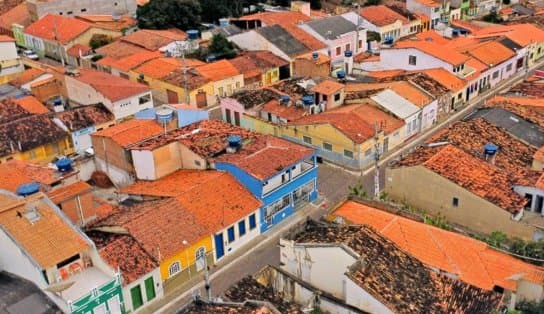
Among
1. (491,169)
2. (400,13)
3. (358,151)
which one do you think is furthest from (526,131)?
(400,13)

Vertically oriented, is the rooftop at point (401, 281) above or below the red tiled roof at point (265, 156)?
below

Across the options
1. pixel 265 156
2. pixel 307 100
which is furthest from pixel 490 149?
pixel 307 100

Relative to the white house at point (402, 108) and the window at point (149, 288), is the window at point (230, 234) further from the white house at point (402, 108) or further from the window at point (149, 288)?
the white house at point (402, 108)

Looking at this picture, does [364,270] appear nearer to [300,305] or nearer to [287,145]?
[300,305]

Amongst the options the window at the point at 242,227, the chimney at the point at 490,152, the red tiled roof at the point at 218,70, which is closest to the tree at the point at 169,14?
the red tiled roof at the point at 218,70

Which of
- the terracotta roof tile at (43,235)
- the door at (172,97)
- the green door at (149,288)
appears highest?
the terracotta roof tile at (43,235)

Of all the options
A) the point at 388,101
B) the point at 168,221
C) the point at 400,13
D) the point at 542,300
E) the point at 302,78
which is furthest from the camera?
the point at 400,13
